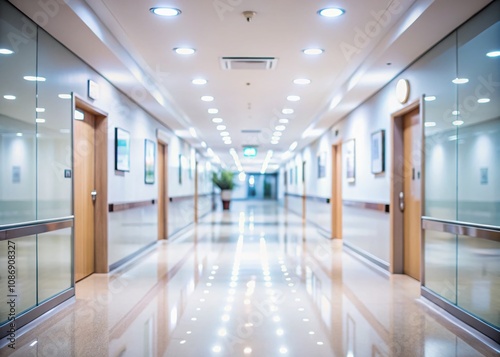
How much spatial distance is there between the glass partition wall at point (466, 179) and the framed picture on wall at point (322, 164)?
26.9 feet

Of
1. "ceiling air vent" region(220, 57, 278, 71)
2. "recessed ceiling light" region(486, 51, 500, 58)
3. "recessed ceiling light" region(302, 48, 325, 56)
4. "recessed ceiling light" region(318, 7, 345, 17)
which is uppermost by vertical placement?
"recessed ceiling light" region(318, 7, 345, 17)

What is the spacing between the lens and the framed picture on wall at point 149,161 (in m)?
9.70

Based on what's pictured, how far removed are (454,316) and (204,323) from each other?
7.49ft

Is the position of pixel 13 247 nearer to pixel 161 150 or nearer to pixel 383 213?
pixel 383 213

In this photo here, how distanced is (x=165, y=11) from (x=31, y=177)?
2.08 meters

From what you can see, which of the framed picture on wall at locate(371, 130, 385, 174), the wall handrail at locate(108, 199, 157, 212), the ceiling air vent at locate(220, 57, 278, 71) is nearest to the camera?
the ceiling air vent at locate(220, 57, 278, 71)

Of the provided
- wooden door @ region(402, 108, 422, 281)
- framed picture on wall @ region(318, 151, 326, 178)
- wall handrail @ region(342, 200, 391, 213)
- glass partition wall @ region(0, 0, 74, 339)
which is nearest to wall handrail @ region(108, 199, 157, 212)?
glass partition wall @ region(0, 0, 74, 339)

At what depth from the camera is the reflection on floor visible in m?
3.64

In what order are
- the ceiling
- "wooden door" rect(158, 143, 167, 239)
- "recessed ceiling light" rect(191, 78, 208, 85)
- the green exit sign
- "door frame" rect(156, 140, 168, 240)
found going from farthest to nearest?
the green exit sign, "wooden door" rect(158, 143, 167, 239), "door frame" rect(156, 140, 168, 240), "recessed ceiling light" rect(191, 78, 208, 85), the ceiling

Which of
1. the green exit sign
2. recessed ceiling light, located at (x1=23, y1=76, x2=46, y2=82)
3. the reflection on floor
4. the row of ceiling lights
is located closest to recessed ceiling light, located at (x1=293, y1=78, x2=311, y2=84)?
the row of ceiling lights

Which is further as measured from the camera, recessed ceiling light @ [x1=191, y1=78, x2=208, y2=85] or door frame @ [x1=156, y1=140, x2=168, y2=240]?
door frame @ [x1=156, y1=140, x2=168, y2=240]

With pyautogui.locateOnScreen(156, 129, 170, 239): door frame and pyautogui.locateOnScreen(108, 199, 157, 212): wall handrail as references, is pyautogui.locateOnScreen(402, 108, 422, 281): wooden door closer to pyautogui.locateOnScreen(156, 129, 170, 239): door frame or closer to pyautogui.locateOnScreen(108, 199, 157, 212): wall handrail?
pyautogui.locateOnScreen(108, 199, 157, 212): wall handrail

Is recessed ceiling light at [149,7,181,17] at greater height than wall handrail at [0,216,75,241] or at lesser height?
greater

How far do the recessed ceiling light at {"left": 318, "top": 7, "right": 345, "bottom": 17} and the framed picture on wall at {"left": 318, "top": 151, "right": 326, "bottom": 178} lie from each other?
8.84 m
